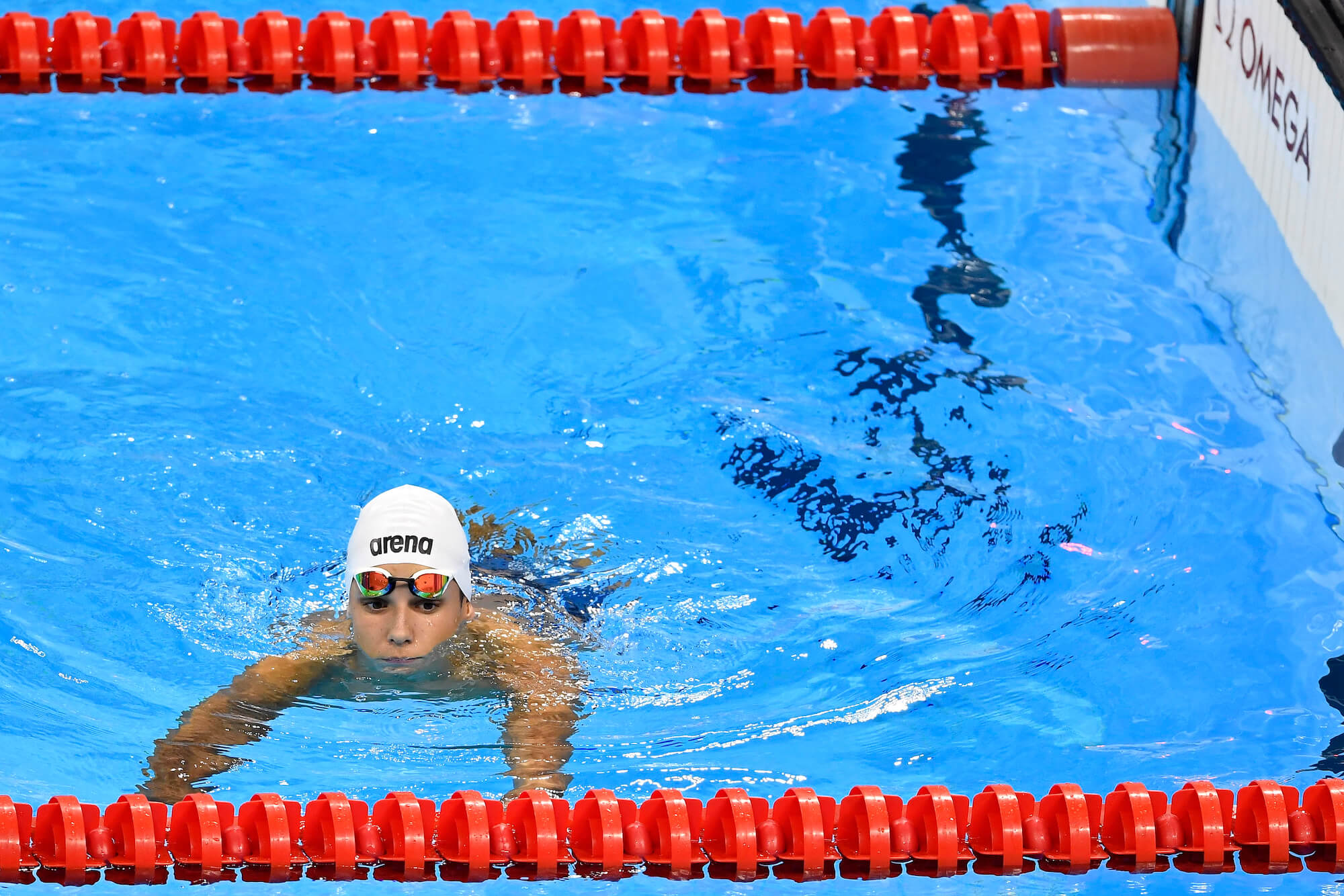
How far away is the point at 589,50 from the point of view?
6.11 metres

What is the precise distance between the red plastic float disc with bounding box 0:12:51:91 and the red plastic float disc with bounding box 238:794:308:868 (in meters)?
3.83

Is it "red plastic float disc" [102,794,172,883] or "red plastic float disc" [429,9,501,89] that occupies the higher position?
"red plastic float disc" [429,9,501,89]

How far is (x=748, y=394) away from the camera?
5027mm

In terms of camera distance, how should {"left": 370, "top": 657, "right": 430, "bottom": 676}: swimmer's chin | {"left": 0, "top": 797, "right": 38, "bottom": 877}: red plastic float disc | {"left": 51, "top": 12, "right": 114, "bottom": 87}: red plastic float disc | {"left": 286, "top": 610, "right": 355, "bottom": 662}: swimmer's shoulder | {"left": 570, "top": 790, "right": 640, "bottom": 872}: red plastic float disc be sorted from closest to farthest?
1. {"left": 0, "top": 797, "right": 38, "bottom": 877}: red plastic float disc
2. {"left": 570, "top": 790, "right": 640, "bottom": 872}: red plastic float disc
3. {"left": 370, "top": 657, "right": 430, "bottom": 676}: swimmer's chin
4. {"left": 286, "top": 610, "right": 355, "bottom": 662}: swimmer's shoulder
5. {"left": 51, "top": 12, "right": 114, "bottom": 87}: red plastic float disc

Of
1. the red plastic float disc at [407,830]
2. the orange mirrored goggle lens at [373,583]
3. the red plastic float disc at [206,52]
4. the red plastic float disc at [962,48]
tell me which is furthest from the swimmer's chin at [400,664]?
the red plastic float disc at [962,48]

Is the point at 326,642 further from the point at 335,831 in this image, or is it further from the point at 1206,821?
the point at 1206,821

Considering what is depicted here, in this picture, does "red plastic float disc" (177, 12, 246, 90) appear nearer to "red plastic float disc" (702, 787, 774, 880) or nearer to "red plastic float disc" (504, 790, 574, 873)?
"red plastic float disc" (504, 790, 574, 873)

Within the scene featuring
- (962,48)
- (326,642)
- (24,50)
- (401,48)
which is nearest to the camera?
(326,642)

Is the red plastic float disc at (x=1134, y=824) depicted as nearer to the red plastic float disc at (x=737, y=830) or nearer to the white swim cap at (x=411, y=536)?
the red plastic float disc at (x=737, y=830)

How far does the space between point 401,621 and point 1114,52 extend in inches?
155

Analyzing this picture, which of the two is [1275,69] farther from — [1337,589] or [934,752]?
[934,752]

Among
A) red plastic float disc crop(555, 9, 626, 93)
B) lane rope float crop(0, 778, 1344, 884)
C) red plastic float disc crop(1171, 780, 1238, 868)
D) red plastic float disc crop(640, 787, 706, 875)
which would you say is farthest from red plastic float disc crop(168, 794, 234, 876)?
red plastic float disc crop(555, 9, 626, 93)

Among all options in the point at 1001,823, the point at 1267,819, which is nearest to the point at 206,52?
the point at 1001,823

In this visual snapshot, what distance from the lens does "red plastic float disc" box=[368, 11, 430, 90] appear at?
6.07m
